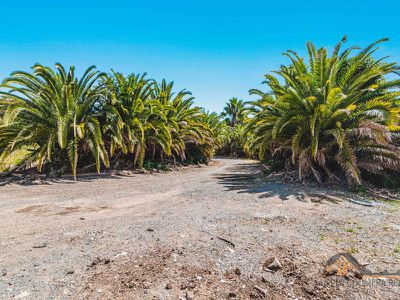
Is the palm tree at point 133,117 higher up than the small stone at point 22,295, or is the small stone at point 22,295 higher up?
the palm tree at point 133,117

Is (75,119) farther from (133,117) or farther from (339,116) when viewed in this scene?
(339,116)

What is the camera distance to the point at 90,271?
2.60 m

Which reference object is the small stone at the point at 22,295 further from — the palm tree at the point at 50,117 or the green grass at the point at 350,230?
the palm tree at the point at 50,117

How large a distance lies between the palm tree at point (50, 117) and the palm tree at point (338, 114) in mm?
7347

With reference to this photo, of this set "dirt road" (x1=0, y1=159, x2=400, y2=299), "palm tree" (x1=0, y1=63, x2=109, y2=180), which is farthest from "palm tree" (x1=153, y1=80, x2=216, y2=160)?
"dirt road" (x1=0, y1=159, x2=400, y2=299)

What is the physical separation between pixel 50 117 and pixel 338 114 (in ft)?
35.4

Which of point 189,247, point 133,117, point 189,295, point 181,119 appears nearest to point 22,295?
point 189,295

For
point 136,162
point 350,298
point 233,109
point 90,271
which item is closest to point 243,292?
point 350,298

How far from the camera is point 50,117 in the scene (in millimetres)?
9789

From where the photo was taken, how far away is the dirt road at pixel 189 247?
7.62 feet

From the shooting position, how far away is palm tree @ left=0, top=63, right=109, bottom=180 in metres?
8.98

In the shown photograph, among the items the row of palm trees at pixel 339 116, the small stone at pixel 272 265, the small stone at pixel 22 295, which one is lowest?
the small stone at pixel 22 295

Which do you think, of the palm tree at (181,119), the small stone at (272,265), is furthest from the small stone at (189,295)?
the palm tree at (181,119)

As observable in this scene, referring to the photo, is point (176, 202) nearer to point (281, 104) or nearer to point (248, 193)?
point (248, 193)
